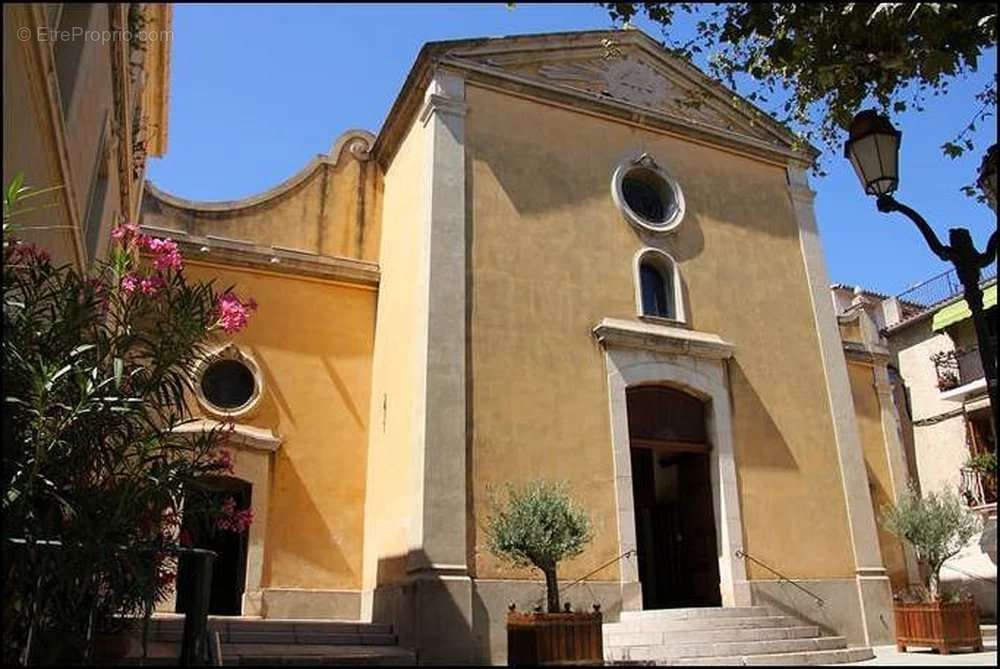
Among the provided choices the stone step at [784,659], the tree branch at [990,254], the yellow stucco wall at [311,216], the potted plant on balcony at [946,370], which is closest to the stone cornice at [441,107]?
the yellow stucco wall at [311,216]

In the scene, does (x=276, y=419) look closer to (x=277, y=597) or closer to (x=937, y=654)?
(x=277, y=597)

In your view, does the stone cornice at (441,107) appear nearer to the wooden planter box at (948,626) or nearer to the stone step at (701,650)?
the stone step at (701,650)

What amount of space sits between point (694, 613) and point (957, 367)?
13584 millimetres

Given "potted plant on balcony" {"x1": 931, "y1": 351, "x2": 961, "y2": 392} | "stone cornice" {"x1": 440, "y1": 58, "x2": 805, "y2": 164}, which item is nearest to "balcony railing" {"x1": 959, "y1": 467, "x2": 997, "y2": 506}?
"potted plant on balcony" {"x1": 931, "y1": 351, "x2": 961, "y2": 392}

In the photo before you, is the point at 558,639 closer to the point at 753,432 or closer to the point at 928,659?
the point at 928,659

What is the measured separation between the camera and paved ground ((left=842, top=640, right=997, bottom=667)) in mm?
9250

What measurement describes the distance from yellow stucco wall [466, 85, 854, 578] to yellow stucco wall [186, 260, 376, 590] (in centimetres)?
269

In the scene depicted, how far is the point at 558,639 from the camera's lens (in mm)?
8289

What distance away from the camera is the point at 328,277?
44.4 ft

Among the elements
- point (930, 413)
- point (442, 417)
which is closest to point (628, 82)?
point (442, 417)

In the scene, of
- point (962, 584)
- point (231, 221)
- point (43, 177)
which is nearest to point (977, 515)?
point (962, 584)

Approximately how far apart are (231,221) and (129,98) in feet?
9.37

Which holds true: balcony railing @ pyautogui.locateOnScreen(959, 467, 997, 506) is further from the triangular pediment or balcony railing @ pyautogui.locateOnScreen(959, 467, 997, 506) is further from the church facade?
the triangular pediment

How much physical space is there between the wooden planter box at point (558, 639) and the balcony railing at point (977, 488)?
1379cm
